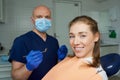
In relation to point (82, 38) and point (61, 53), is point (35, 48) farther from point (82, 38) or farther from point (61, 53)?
point (82, 38)

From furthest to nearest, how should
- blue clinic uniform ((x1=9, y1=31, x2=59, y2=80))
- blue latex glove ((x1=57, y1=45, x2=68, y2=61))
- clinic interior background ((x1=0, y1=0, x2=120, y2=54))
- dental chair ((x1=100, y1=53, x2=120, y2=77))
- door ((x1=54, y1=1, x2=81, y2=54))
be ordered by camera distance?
1. door ((x1=54, y1=1, x2=81, y2=54))
2. clinic interior background ((x1=0, y1=0, x2=120, y2=54))
3. blue latex glove ((x1=57, y1=45, x2=68, y2=61))
4. blue clinic uniform ((x1=9, y1=31, x2=59, y2=80))
5. dental chair ((x1=100, y1=53, x2=120, y2=77))

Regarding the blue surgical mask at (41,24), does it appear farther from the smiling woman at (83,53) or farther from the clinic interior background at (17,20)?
the clinic interior background at (17,20)

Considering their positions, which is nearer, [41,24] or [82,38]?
[82,38]

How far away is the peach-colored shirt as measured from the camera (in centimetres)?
105

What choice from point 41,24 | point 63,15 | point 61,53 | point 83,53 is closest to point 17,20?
point 63,15

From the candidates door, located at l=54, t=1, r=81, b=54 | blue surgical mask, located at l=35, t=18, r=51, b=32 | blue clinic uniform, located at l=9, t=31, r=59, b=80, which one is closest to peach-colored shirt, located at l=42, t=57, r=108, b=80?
blue clinic uniform, located at l=9, t=31, r=59, b=80

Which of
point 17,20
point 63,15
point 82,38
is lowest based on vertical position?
point 82,38

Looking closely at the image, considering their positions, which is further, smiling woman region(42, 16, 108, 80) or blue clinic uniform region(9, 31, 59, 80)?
blue clinic uniform region(9, 31, 59, 80)

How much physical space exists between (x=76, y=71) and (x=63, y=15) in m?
3.44

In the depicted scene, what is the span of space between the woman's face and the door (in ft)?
10.5

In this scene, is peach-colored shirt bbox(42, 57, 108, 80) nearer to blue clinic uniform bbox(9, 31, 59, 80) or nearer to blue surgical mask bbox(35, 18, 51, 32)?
blue clinic uniform bbox(9, 31, 59, 80)

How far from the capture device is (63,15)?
14.6 feet

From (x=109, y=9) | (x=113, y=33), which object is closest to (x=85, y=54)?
(x=113, y=33)

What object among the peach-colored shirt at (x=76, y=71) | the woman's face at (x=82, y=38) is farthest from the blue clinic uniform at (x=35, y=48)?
the woman's face at (x=82, y=38)
